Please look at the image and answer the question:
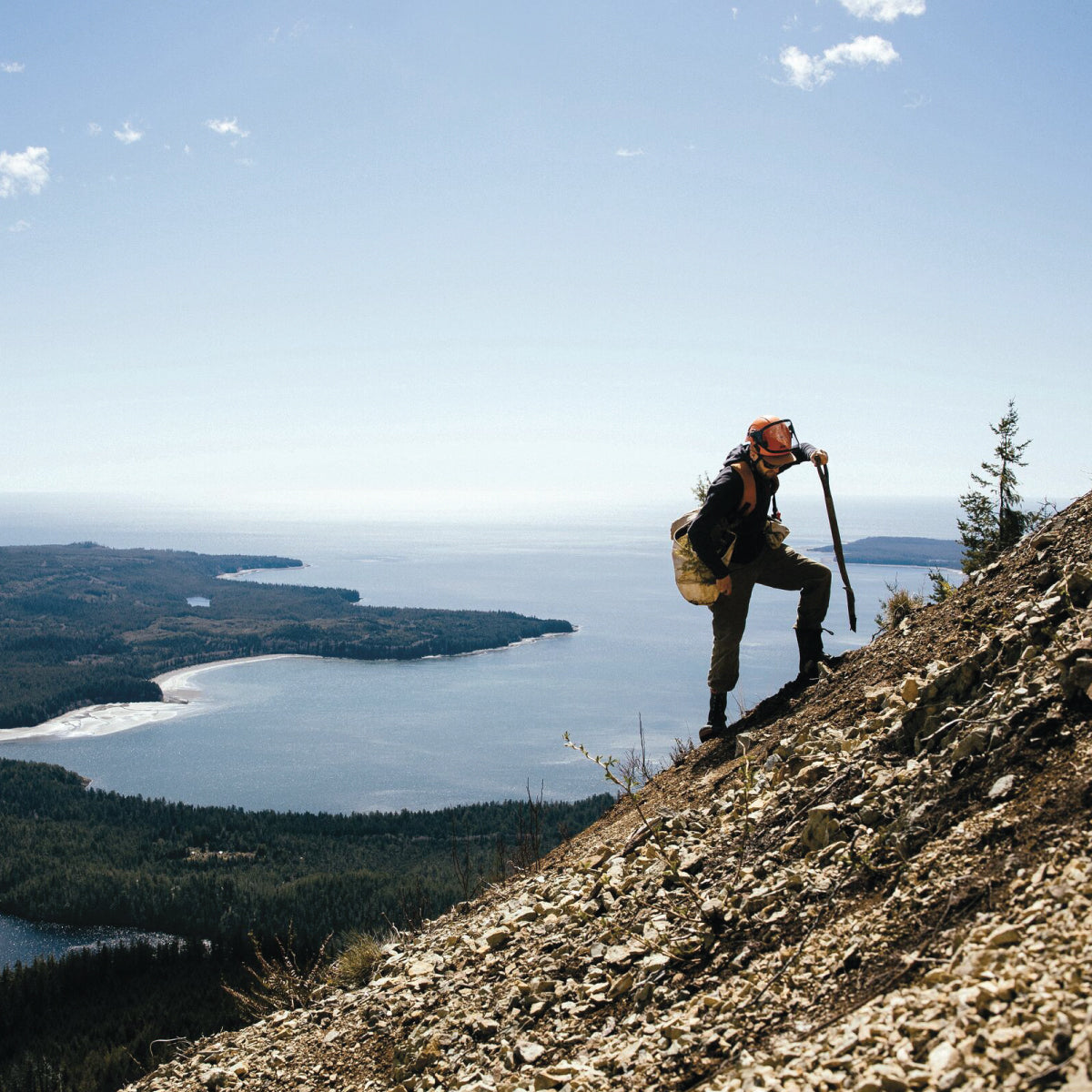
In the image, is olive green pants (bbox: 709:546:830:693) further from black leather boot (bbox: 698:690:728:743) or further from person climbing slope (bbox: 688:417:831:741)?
black leather boot (bbox: 698:690:728:743)

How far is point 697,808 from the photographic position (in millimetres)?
5598

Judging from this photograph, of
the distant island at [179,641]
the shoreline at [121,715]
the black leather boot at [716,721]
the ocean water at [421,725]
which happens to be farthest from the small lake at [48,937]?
the distant island at [179,641]

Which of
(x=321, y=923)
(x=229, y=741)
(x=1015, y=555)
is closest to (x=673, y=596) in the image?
(x=229, y=741)

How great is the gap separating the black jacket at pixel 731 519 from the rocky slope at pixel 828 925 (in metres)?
1.38

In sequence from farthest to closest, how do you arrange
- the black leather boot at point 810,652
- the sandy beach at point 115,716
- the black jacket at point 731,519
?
the sandy beach at point 115,716 → the black leather boot at point 810,652 → the black jacket at point 731,519

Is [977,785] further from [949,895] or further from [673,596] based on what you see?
[673,596]

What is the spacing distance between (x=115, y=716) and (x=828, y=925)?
14285 cm

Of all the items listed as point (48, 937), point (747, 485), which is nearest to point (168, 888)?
point (48, 937)

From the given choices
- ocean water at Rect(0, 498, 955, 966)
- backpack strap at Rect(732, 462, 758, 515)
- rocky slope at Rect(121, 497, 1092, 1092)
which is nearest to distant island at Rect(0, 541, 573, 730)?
ocean water at Rect(0, 498, 955, 966)

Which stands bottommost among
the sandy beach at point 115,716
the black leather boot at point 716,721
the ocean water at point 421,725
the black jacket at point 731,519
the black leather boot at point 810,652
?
the sandy beach at point 115,716

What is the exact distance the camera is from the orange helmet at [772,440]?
6.77m

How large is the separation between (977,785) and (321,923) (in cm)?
5245

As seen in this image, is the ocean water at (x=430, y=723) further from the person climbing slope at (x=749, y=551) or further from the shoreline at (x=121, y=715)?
the person climbing slope at (x=749, y=551)

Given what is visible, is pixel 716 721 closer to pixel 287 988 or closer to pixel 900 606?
pixel 900 606
